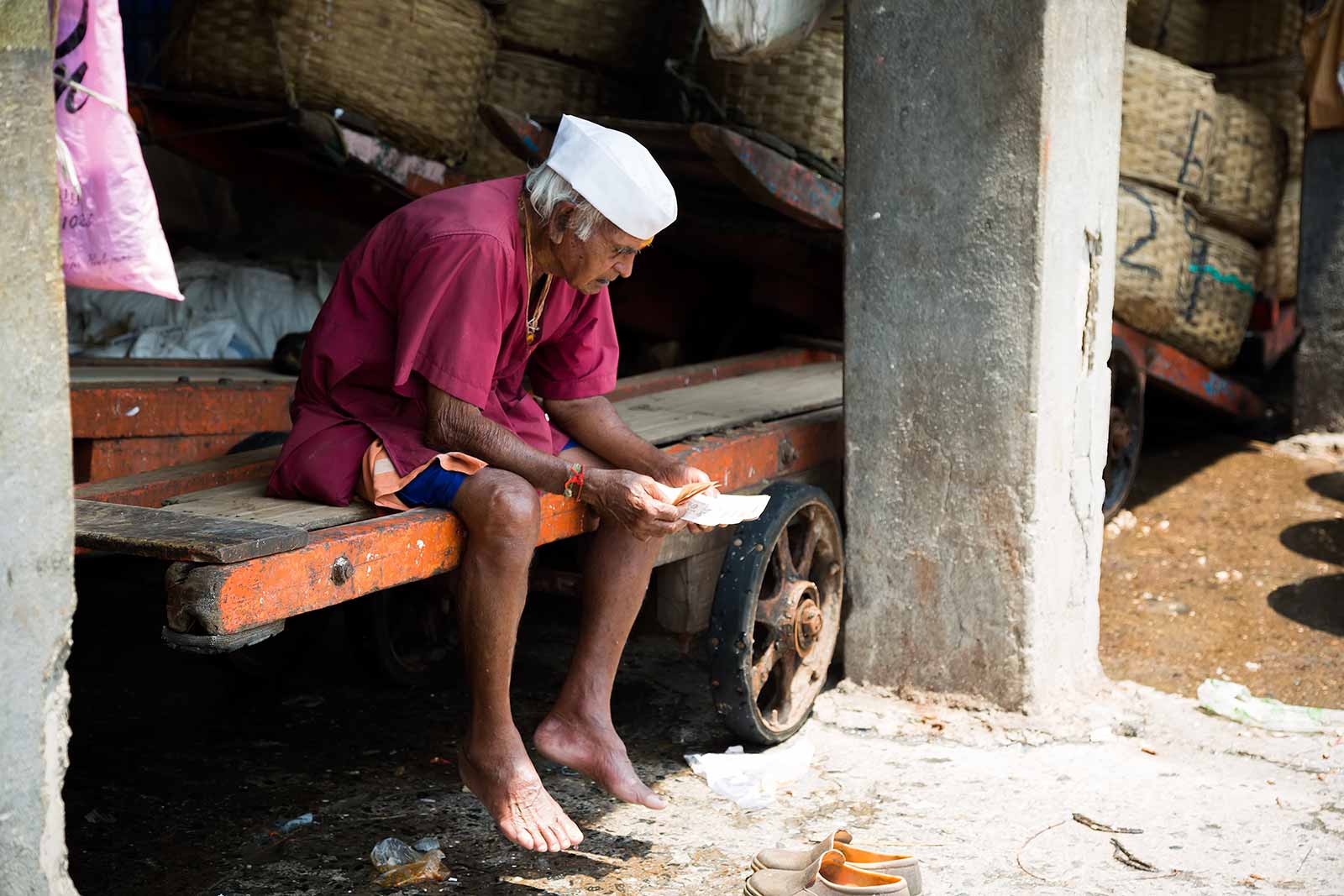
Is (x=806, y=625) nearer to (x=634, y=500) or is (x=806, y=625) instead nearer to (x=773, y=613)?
(x=773, y=613)

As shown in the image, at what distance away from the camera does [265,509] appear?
116 inches

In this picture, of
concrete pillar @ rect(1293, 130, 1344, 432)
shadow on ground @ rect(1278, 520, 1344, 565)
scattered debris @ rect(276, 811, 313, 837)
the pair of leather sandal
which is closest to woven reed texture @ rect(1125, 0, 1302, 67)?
concrete pillar @ rect(1293, 130, 1344, 432)

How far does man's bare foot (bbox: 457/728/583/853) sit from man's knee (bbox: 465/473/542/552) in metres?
0.44

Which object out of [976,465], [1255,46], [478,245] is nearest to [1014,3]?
[976,465]

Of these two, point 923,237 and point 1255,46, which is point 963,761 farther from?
point 1255,46

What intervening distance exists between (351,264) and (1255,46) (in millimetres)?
5946

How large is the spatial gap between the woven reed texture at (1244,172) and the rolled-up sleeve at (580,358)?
12.2ft

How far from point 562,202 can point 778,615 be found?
1.36 meters

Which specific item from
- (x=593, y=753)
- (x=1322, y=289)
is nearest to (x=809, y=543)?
(x=593, y=753)

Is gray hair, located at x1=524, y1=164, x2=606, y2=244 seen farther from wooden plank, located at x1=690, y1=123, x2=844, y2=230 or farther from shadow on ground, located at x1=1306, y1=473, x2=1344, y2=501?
shadow on ground, located at x1=1306, y1=473, x2=1344, y2=501

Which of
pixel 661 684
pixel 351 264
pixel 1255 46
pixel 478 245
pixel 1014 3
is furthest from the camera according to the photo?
pixel 1255 46

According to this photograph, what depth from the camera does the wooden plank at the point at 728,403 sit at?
404 cm

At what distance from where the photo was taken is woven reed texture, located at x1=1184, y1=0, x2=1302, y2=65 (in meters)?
7.26

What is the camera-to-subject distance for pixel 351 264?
3.14 meters
